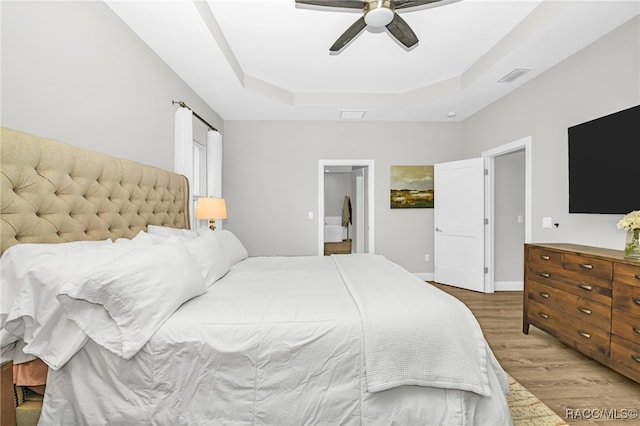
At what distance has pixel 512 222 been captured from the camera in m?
4.58

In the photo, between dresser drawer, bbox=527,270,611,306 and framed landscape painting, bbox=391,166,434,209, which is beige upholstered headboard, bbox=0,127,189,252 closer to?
dresser drawer, bbox=527,270,611,306

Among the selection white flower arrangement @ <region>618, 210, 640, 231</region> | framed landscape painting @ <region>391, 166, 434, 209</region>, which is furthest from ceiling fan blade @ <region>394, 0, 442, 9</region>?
framed landscape painting @ <region>391, 166, 434, 209</region>

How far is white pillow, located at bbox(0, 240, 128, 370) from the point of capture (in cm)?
124

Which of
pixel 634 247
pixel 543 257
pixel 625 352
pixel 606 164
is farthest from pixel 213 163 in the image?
pixel 625 352

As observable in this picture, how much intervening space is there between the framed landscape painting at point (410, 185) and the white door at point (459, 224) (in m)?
Result: 0.15

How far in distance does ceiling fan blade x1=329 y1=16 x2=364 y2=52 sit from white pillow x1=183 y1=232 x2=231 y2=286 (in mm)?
1878

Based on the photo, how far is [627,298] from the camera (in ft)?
6.51

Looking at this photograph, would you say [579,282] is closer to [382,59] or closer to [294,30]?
[382,59]

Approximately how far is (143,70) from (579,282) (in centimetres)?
392

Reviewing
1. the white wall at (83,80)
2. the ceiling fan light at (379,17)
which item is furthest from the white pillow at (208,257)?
the ceiling fan light at (379,17)

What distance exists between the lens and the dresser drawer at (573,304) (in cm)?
215

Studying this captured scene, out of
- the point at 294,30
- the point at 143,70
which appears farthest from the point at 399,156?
the point at 143,70

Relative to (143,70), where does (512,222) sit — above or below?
below

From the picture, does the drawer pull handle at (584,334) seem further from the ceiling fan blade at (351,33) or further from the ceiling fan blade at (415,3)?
the ceiling fan blade at (351,33)
